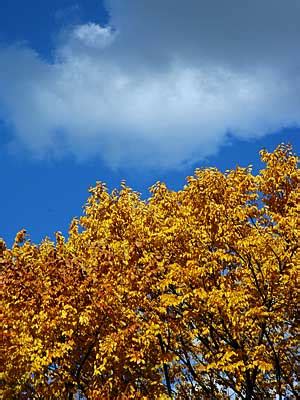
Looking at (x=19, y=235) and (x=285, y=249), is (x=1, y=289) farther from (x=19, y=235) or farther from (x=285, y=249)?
(x=285, y=249)

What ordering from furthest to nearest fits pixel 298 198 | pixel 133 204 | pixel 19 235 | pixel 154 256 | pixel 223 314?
pixel 19 235
pixel 133 204
pixel 298 198
pixel 154 256
pixel 223 314

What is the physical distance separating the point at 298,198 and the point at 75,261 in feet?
26.0

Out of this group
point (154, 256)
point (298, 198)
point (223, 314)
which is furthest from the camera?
point (298, 198)

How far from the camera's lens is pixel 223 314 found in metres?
16.7

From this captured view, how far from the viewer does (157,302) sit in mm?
17688

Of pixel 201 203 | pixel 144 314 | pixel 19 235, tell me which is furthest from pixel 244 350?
pixel 19 235

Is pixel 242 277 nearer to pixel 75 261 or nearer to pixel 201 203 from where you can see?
pixel 201 203

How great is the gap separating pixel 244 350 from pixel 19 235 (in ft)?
36.1

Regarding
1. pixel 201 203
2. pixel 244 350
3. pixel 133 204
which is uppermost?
pixel 133 204

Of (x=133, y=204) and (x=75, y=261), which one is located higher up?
(x=133, y=204)

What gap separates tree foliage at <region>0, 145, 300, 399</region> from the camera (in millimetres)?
16250

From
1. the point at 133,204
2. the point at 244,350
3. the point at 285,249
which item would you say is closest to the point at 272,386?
the point at 244,350

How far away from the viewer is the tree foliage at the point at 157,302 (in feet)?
53.3

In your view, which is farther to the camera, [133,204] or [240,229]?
[133,204]
